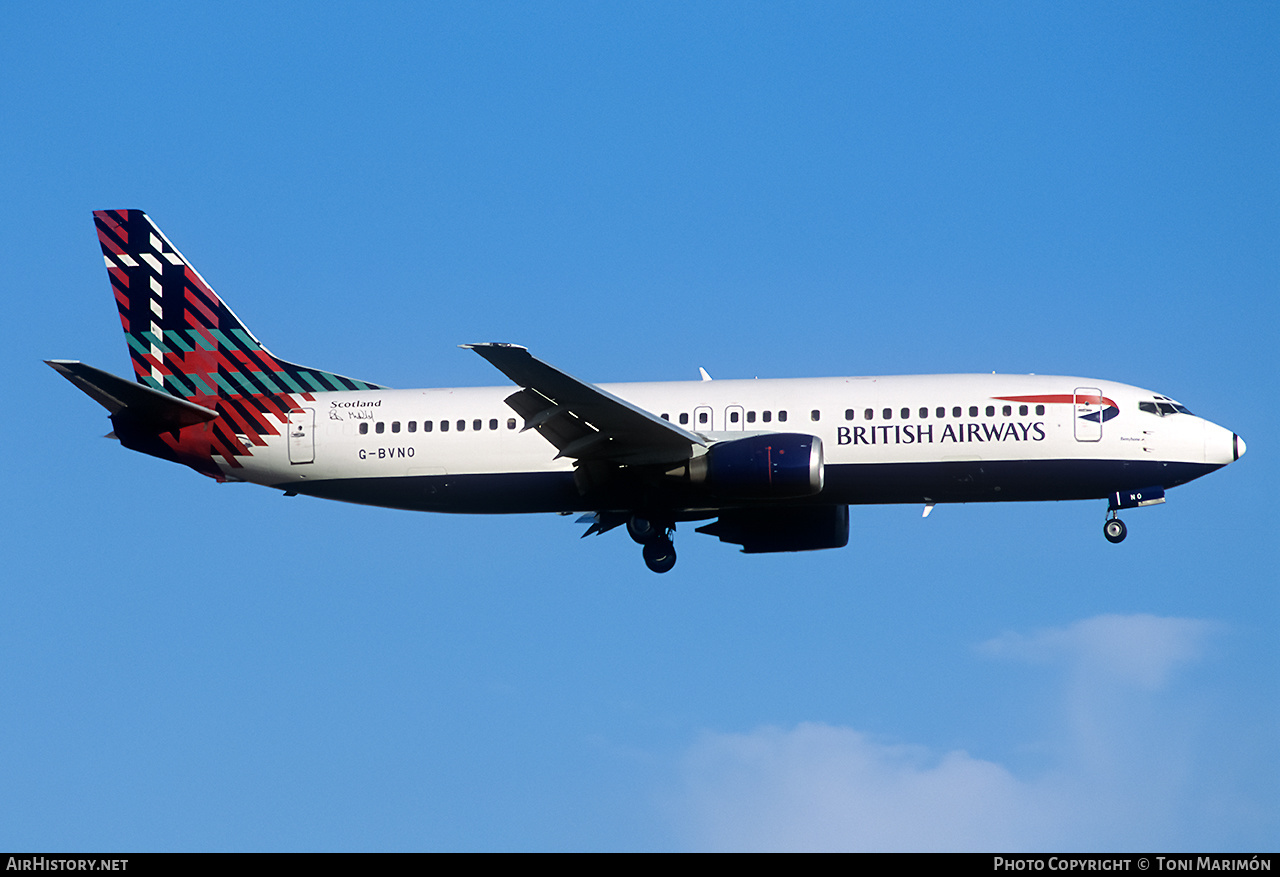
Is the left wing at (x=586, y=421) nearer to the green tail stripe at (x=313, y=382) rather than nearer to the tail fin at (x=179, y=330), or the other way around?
the green tail stripe at (x=313, y=382)

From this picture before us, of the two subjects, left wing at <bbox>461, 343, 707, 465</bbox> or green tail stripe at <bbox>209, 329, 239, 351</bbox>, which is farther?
green tail stripe at <bbox>209, 329, 239, 351</bbox>

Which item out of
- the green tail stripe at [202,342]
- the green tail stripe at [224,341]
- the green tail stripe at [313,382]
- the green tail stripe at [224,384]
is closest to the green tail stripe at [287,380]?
the green tail stripe at [313,382]

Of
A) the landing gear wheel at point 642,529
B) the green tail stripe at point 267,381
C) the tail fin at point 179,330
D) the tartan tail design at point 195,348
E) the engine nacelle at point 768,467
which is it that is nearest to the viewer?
the engine nacelle at point 768,467

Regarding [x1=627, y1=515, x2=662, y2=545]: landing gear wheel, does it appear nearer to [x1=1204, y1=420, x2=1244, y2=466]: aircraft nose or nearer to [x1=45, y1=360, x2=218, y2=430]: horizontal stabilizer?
[x1=45, y1=360, x2=218, y2=430]: horizontal stabilizer

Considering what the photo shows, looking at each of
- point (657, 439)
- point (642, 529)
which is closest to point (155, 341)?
point (642, 529)

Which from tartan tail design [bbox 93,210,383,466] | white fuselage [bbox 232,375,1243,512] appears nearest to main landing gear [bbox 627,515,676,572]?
white fuselage [bbox 232,375,1243,512]

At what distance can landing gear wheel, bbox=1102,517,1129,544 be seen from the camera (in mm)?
38844

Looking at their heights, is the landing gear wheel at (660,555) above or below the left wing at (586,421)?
below

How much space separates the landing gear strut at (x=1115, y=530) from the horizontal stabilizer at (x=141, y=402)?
940 inches

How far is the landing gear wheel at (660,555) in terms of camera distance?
41000 mm

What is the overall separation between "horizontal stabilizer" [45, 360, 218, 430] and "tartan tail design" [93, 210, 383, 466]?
48 centimetres

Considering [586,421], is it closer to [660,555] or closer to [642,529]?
[642,529]

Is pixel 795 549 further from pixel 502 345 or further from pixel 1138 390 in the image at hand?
pixel 502 345
